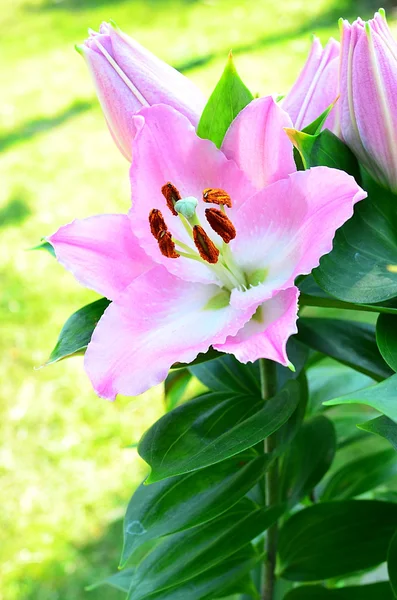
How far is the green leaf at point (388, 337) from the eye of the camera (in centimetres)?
45

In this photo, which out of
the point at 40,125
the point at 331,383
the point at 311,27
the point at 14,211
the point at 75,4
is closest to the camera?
the point at 331,383

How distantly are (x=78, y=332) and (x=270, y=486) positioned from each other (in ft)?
0.81

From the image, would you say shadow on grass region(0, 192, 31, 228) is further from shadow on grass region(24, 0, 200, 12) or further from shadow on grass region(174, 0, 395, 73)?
shadow on grass region(24, 0, 200, 12)

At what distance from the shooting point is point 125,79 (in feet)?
1.49

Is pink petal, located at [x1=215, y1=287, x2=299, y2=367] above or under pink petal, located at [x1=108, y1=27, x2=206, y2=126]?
under

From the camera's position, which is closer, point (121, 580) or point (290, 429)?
point (290, 429)

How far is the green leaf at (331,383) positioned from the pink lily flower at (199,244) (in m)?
Result: 0.33

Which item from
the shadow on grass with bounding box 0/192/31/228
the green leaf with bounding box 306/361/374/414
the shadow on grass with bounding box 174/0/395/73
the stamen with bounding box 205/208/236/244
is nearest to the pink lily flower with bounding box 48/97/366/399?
the stamen with bounding box 205/208/236/244

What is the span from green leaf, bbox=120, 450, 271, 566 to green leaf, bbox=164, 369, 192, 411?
17 cm

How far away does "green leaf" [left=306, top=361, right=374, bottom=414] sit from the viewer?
804mm

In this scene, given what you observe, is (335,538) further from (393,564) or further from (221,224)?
(221,224)

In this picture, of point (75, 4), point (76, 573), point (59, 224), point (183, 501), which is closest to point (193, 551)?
point (183, 501)

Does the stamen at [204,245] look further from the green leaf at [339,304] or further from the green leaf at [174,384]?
the green leaf at [174,384]

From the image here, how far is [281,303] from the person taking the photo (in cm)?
45
